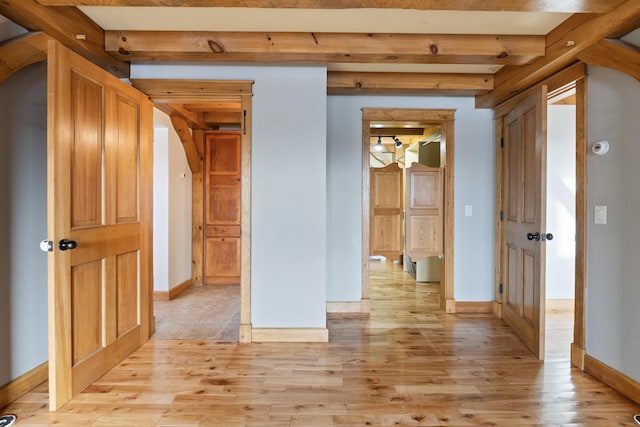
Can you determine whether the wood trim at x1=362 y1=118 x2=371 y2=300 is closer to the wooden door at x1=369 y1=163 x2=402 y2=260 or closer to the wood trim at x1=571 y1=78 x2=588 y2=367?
the wooden door at x1=369 y1=163 x2=402 y2=260

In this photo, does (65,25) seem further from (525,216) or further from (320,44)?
(525,216)

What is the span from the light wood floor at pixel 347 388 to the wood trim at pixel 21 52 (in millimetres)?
1966

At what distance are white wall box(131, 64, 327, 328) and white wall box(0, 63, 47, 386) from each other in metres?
0.95

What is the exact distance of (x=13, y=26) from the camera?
2109mm

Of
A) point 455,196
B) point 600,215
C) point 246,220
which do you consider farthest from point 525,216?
point 246,220

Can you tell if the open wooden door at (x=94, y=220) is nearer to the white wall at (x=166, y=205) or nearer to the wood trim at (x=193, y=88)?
the wood trim at (x=193, y=88)

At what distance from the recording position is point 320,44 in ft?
8.64

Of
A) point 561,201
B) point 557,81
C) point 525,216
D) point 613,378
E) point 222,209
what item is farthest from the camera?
point 222,209

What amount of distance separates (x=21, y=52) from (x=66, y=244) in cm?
116

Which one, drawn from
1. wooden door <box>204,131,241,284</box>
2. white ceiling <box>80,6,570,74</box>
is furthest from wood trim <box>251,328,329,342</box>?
white ceiling <box>80,6,570,74</box>

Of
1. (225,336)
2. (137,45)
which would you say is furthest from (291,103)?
(225,336)

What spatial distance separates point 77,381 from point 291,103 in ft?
8.13

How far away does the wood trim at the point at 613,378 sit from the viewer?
6.97 feet

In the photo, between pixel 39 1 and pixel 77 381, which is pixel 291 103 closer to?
pixel 39 1
